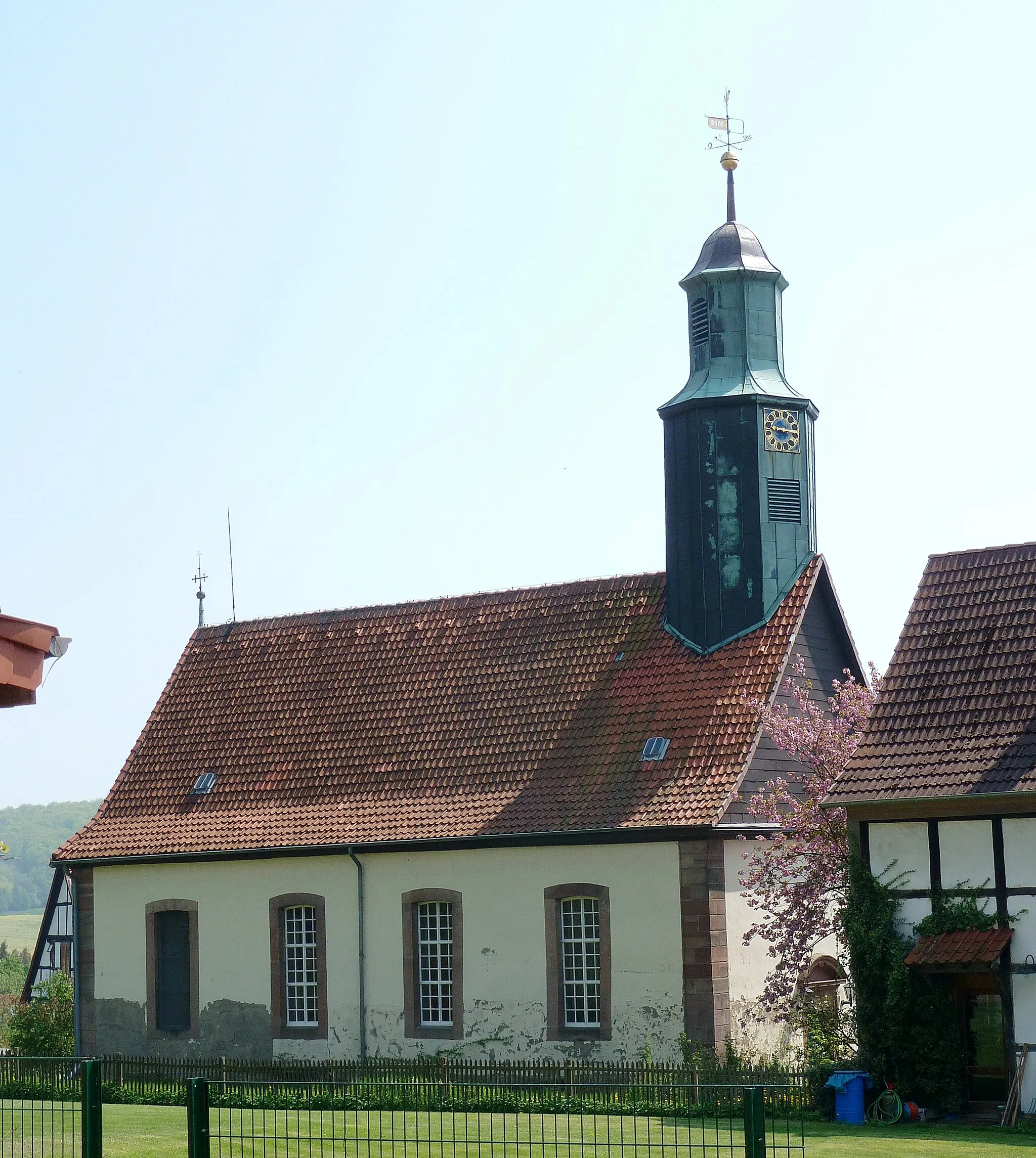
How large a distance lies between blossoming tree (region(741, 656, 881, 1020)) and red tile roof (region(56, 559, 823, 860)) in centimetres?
64

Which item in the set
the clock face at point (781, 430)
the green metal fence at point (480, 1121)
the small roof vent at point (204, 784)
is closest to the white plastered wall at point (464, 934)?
the small roof vent at point (204, 784)

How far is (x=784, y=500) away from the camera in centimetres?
2861

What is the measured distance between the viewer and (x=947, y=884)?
21672 millimetres

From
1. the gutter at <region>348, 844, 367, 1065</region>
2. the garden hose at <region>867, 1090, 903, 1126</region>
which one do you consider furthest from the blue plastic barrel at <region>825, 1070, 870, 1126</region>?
the gutter at <region>348, 844, 367, 1065</region>

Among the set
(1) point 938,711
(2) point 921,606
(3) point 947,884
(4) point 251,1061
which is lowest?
(4) point 251,1061

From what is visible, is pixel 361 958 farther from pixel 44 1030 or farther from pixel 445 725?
pixel 44 1030

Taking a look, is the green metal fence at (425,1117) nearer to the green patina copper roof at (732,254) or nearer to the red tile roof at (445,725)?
the red tile roof at (445,725)

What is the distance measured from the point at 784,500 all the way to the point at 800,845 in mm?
6470

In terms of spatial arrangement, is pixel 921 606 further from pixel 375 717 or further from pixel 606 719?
pixel 375 717

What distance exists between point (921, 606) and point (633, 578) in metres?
6.98

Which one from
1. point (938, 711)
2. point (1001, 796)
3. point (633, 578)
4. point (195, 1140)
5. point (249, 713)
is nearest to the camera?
point (195, 1140)

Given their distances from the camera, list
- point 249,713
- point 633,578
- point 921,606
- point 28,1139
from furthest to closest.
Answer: point 249,713 < point 633,578 < point 921,606 < point 28,1139

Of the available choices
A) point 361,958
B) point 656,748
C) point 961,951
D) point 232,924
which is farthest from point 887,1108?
point 232,924

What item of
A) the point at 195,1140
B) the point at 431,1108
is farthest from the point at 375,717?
the point at 195,1140
